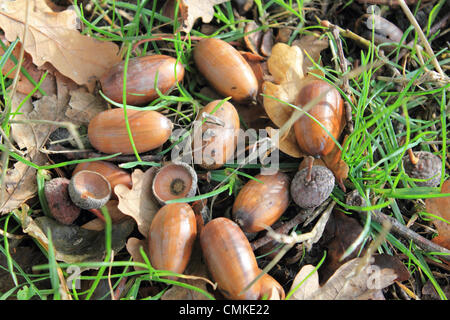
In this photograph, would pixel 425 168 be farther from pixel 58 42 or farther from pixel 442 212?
pixel 58 42

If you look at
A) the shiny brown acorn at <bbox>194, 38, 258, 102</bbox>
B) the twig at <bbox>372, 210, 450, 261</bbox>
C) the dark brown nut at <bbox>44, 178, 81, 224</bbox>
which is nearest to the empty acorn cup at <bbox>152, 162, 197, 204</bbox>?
the dark brown nut at <bbox>44, 178, 81, 224</bbox>

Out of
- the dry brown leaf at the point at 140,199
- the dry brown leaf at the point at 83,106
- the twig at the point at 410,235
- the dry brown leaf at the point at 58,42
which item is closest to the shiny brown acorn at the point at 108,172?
the dry brown leaf at the point at 140,199

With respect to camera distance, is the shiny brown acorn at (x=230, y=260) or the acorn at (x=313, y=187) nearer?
the shiny brown acorn at (x=230, y=260)

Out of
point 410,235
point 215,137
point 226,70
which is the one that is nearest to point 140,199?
point 215,137

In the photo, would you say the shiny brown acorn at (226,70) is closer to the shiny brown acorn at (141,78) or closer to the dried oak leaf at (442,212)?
the shiny brown acorn at (141,78)

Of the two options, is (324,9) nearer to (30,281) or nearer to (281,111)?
(281,111)

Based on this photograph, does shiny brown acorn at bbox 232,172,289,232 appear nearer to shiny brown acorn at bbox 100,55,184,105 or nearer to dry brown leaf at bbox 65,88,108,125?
shiny brown acorn at bbox 100,55,184,105

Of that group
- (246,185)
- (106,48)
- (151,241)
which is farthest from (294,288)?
(106,48)

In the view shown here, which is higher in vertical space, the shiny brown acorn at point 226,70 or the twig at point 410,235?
the shiny brown acorn at point 226,70
